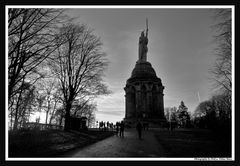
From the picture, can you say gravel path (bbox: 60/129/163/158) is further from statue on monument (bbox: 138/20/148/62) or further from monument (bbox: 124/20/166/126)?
statue on monument (bbox: 138/20/148/62)

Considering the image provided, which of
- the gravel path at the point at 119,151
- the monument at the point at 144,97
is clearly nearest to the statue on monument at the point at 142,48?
the monument at the point at 144,97

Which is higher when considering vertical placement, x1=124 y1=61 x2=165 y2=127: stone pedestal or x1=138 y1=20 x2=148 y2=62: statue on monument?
x1=138 y1=20 x2=148 y2=62: statue on monument

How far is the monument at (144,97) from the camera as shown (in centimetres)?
4219

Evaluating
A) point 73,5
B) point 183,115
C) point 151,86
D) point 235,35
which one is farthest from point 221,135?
point 183,115

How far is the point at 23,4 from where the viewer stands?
7215 millimetres

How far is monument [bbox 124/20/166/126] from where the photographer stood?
42.2 meters

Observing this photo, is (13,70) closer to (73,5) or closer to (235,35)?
(73,5)

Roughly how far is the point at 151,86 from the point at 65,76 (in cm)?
2793

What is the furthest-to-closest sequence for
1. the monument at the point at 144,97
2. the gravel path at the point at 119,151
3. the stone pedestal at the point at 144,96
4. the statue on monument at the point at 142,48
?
the statue on monument at the point at 142,48 → the stone pedestal at the point at 144,96 → the monument at the point at 144,97 → the gravel path at the point at 119,151

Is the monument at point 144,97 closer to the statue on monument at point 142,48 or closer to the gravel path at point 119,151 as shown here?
the statue on monument at point 142,48

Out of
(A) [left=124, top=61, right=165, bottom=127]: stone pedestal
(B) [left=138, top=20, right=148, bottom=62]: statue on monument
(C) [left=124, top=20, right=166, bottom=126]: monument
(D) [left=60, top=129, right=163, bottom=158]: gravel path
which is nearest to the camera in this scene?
(D) [left=60, top=129, right=163, bottom=158]: gravel path

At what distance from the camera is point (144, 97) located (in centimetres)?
4528

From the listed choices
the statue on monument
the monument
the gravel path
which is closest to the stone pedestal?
the monument

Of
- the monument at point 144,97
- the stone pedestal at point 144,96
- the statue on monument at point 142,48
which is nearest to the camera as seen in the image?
the monument at point 144,97
